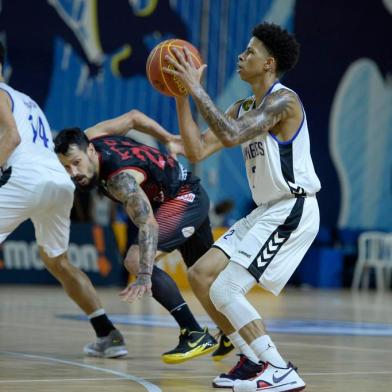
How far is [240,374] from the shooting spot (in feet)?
20.1

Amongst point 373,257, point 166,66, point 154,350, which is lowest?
point 373,257

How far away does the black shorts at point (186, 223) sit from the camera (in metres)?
7.41

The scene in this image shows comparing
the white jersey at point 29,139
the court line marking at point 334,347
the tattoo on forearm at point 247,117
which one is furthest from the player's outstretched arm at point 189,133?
the court line marking at point 334,347

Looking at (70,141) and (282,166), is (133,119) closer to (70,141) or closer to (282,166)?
(70,141)

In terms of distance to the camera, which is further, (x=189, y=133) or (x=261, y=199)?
(x=261, y=199)

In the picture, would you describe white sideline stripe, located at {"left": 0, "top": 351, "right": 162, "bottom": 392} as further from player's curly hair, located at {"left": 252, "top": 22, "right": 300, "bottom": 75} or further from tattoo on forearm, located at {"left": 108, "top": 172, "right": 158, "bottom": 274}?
player's curly hair, located at {"left": 252, "top": 22, "right": 300, "bottom": 75}

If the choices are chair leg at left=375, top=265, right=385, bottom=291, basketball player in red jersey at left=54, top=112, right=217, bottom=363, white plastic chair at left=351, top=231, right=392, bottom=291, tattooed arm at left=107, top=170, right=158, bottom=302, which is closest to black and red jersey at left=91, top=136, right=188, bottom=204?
basketball player in red jersey at left=54, top=112, right=217, bottom=363

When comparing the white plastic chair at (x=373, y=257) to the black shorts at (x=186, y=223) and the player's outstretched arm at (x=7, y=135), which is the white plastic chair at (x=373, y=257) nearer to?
the black shorts at (x=186, y=223)

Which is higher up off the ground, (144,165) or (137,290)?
(144,165)

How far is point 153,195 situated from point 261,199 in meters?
1.40

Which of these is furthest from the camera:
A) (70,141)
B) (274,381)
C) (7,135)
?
(7,135)

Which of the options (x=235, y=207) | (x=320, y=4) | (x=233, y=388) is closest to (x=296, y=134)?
(x=233, y=388)

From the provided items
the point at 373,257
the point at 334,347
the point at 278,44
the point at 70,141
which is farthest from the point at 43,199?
the point at 373,257

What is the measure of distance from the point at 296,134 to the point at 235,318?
3.69 feet
